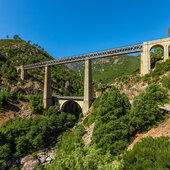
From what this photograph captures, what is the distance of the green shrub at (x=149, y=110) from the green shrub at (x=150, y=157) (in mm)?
A: 4550

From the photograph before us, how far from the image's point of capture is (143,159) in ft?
21.9

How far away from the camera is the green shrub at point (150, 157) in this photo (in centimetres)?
598

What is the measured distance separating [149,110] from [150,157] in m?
6.58

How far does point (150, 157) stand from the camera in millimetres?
6672

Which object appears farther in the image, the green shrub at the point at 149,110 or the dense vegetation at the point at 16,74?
the dense vegetation at the point at 16,74

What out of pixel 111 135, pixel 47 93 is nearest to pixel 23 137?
pixel 47 93

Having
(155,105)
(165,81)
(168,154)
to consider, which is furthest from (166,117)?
(165,81)

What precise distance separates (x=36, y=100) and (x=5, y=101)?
9780 mm

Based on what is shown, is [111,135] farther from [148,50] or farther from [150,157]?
[148,50]

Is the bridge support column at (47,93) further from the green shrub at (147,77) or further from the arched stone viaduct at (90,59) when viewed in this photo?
the green shrub at (147,77)

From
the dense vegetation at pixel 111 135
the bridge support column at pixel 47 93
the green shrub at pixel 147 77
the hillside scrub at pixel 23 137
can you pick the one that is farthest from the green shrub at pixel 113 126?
the bridge support column at pixel 47 93

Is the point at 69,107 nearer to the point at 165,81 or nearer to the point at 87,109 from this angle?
the point at 87,109

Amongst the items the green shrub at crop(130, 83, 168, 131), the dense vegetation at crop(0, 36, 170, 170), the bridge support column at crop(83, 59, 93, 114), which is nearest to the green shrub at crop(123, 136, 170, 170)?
the dense vegetation at crop(0, 36, 170, 170)

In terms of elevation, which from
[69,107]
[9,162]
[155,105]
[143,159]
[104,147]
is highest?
[155,105]
